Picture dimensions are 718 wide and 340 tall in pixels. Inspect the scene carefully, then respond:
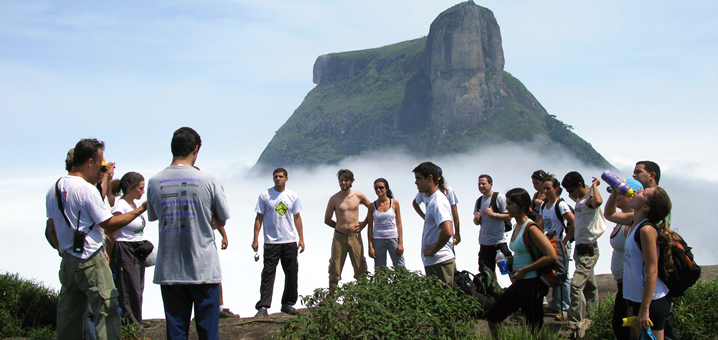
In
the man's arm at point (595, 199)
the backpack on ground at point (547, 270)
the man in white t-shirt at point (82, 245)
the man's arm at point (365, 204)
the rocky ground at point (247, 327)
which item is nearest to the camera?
the man in white t-shirt at point (82, 245)

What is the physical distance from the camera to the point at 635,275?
404cm

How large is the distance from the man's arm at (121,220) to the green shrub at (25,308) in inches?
123

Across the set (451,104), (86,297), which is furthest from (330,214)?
(451,104)

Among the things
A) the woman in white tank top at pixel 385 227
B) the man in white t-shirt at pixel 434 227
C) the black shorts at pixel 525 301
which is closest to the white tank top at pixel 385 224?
the woman in white tank top at pixel 385 227

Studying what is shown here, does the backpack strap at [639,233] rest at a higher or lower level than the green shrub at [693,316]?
higher

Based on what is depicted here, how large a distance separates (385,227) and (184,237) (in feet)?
15.7

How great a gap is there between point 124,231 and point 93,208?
7.63 ft

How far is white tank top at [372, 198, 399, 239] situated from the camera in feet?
27.7

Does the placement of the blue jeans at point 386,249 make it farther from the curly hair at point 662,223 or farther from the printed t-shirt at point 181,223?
the curly hair at point 662,223

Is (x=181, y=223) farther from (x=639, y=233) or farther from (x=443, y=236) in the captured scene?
(x=639, y=233)

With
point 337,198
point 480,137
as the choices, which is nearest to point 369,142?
point 480,137

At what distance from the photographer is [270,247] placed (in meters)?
8.29

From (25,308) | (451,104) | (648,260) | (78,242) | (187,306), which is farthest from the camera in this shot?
(451,104)

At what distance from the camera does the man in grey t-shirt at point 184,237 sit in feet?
13.3
